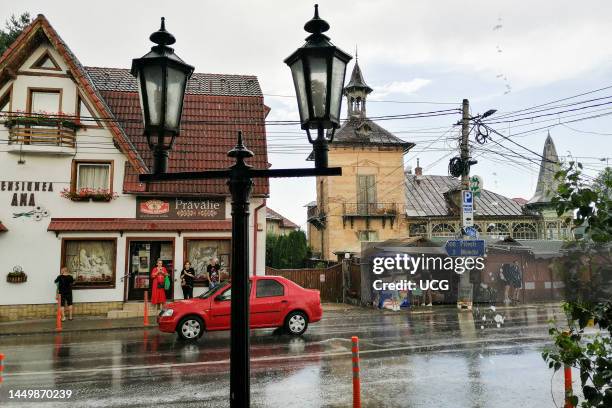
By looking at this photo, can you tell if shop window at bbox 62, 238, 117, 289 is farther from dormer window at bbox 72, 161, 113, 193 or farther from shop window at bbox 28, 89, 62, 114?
shop window at bbox 28, 89, 62, 114

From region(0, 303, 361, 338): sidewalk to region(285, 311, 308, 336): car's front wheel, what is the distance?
501 centimetres

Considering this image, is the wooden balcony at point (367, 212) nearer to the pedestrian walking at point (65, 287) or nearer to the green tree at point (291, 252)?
the green tree at point (291, 252)

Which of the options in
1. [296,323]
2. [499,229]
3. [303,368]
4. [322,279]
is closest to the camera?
[303,368]

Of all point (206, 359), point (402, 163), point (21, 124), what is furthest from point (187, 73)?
point (402, 163)

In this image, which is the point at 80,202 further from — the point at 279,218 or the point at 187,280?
the point at 279,218

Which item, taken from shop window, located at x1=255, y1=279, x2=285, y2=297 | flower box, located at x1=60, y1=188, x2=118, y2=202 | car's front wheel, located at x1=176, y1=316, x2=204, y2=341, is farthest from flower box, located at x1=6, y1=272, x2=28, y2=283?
shop window, located at x1=255, y1=279, x2=285, y2=297

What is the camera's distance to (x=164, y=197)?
1770 centimetres

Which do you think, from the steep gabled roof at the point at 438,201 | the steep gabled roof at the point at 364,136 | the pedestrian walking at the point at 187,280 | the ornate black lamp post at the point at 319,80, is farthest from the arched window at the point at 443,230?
the ornate black lamp post at the point at 319,80

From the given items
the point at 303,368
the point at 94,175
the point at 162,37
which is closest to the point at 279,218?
the point at 94,175

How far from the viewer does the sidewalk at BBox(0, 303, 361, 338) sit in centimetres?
1397

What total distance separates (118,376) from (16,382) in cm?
166

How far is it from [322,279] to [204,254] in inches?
269

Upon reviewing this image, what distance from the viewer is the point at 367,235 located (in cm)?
3372

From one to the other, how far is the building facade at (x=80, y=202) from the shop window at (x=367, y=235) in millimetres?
16249
